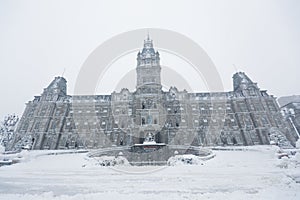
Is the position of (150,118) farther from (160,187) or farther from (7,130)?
(7,130)

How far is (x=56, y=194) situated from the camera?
802 centimetres

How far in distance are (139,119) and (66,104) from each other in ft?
68.8

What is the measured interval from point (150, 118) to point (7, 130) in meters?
42.6

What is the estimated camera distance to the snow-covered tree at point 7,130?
151 ft

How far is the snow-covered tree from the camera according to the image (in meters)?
46.0

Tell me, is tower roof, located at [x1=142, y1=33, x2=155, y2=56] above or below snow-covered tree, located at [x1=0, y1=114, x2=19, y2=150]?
above

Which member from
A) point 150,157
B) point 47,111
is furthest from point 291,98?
point 47,111

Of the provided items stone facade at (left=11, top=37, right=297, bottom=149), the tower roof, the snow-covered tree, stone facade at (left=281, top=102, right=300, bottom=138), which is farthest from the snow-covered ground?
stone facade at (left=281, top=102, right=300, bottom=138)

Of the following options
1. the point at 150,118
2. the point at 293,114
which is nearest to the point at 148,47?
the point at 150,118

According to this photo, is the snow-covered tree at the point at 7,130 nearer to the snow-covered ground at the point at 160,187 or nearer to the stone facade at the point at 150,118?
the stone facade at the point at 150,118

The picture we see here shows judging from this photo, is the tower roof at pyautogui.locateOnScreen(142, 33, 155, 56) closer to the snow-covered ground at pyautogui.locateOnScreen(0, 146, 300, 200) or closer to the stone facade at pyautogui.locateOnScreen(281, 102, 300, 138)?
the stone facade at pyautogui.locateOnScreen(281, 102, 300, 138)

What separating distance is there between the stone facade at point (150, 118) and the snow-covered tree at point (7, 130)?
21.0ft

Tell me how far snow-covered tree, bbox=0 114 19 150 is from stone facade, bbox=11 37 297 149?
6.39m

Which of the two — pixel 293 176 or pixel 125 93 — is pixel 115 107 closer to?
pixel 125 93
